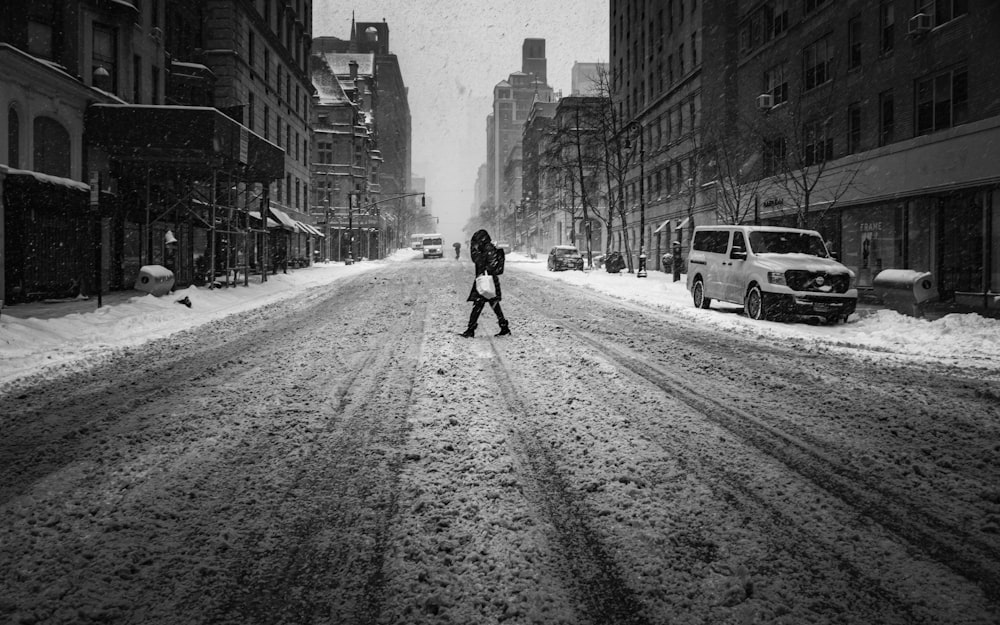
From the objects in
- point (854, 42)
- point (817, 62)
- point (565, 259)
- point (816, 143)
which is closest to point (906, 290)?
point (816, 143)

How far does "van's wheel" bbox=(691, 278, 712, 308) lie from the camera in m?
16.2

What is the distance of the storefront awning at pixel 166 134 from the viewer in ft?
56.8

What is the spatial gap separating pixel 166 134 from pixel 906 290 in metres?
19.0

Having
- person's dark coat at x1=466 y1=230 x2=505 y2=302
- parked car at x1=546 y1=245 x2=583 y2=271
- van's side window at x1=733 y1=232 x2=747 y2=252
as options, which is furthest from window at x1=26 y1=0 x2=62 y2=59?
parked car at x1=546 y1=245 x2=583 y2=271

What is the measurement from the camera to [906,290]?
43.7 feet

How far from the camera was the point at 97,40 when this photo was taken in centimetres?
1973

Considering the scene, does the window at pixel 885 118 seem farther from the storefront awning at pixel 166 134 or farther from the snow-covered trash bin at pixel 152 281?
the snow-covered trash bin at pixel 152 281

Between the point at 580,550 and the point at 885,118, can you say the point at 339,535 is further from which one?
the point at 885,118

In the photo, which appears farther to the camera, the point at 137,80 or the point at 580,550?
the point at 137,80

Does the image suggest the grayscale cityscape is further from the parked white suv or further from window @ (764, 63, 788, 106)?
window @ (764, 63, 788, 106)

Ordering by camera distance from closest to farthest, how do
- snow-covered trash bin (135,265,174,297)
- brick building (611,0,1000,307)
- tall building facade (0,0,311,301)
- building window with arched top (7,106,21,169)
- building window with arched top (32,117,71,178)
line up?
building window with arched top (7,106,21,169) < tall building facade (0,0,311,301) < snow-covered trash bin (135,265,174,297) < building window with arched top (32,117,71,178) < brick building (611,0,1000,307)

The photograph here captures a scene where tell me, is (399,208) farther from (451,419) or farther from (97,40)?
(451,419)

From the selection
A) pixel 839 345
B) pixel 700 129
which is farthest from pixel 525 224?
pixel 839 345

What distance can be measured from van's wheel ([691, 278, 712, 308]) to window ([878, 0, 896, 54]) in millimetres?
12773
